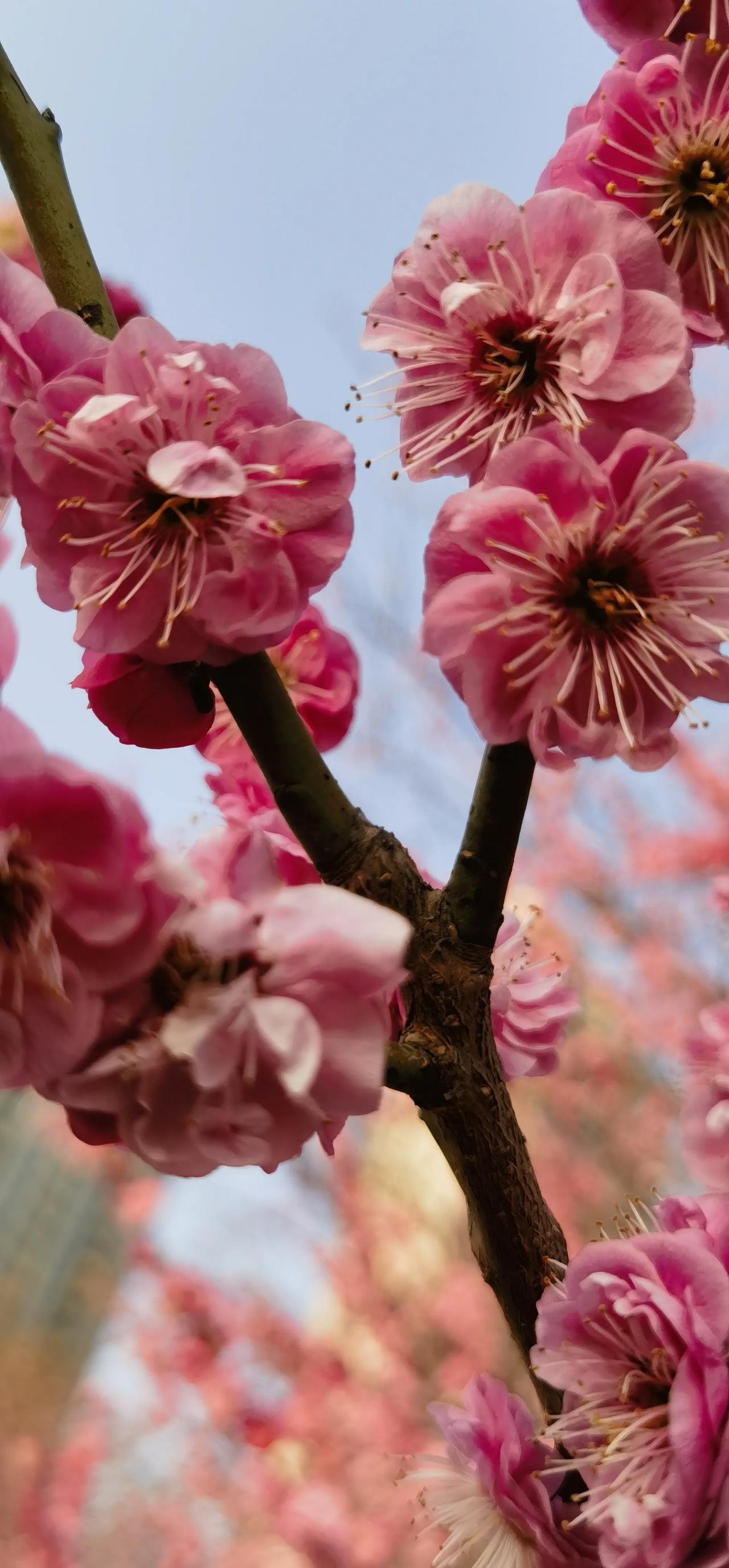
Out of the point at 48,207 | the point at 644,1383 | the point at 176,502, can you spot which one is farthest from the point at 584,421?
the point at 644,1383

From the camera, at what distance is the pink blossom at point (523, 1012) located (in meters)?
0.52

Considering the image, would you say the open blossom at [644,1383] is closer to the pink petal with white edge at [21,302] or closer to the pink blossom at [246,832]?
the pink blossom at [246,832]

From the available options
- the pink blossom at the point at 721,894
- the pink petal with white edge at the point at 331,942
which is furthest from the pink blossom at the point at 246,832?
the pink blossom at the point at 721,894

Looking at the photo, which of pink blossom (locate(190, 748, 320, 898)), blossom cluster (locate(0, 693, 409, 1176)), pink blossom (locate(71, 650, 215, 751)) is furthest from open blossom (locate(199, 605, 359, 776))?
blossom cluster (locate(0, 693, 409, 1176))

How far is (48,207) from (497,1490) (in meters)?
0.54

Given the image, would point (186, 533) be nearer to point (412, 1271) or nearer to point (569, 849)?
point (569, 849)

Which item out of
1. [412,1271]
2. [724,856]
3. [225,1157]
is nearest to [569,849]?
[724,856]

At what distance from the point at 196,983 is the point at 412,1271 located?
235cm

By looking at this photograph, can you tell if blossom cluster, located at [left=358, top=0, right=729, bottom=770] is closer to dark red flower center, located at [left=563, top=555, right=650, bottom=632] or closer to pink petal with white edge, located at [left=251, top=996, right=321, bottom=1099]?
dark red flower center, located at [left=563, top=555, right=650, bottom=632]

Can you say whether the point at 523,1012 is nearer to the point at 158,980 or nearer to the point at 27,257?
the point at 158,980

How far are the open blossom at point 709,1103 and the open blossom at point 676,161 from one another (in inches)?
13.9

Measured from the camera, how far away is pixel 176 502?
35cm

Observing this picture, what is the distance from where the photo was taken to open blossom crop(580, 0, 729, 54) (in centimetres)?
43

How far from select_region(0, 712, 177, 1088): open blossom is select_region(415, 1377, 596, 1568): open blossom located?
282mm
